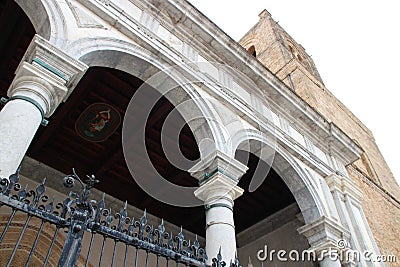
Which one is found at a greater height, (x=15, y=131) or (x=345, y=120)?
(x=345, y=120)

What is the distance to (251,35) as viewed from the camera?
1689 cm

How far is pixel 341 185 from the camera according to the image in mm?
6809

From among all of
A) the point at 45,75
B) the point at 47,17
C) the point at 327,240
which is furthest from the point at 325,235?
the point at 47,17

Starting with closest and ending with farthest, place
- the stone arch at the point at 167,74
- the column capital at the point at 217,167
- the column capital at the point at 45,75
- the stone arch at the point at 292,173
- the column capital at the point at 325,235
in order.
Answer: the column capital at the point at 45,75
the stone arch at the point at 167,74
the column capital at the point at 217,167
the column capital at the point at 325,235
the stone arch at the point at 292,173

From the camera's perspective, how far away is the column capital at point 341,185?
21.9 ft

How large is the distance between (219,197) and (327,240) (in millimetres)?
2238

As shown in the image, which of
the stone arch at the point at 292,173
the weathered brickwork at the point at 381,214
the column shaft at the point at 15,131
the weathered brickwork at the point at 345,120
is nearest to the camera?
the column shaft at the point at 15,131

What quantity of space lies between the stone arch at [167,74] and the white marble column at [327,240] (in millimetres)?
2208

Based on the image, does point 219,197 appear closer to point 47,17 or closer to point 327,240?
point 327,240

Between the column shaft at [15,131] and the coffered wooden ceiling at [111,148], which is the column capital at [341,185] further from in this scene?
the column shaft at [15,131]

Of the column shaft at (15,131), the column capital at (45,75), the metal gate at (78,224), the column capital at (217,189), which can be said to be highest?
the column capital at (45,75)

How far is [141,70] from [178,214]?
4139 mm

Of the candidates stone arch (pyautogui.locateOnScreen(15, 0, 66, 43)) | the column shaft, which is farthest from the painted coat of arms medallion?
the column shaft

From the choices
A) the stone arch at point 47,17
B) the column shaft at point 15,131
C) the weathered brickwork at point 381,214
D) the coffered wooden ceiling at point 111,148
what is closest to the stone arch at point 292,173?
the coffered wooden ceiling at point 111,148
